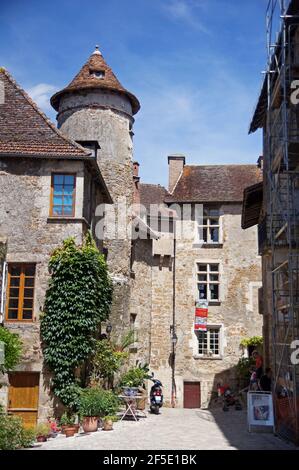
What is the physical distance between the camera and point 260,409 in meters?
12.4

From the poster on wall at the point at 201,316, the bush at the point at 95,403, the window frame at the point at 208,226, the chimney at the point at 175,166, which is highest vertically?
the chimney at the point at 175,166

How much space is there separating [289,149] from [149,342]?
14654 millimetres

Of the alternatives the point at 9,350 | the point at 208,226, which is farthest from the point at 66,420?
the point at 208,226

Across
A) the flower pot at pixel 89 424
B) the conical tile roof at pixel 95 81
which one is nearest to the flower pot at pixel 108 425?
the flower pot at pixel 89 424

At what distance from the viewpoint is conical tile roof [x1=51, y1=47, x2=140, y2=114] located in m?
19.8

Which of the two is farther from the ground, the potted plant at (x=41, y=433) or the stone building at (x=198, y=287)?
the stone building at (x=198, y=287)

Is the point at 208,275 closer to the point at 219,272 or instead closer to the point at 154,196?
the point at 219,272

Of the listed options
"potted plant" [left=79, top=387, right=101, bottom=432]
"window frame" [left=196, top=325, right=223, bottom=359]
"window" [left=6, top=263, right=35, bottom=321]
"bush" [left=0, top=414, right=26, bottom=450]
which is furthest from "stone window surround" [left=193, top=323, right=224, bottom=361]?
"bush" [left=0, top=414, right=26, bottom=450]

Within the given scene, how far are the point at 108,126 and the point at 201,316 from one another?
9.86 metres

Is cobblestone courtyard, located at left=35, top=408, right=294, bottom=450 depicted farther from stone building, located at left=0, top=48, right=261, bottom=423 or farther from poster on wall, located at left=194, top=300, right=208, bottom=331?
poster on wall, located at left=194, top=300, right=208, bottom=331

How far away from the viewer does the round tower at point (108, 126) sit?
19.7 m

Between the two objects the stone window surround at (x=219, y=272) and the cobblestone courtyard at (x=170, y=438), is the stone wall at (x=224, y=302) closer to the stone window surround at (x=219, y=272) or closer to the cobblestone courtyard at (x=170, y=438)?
the stone window surround at (x=219, y=272)

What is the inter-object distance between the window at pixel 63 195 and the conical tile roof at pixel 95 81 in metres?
6.28
